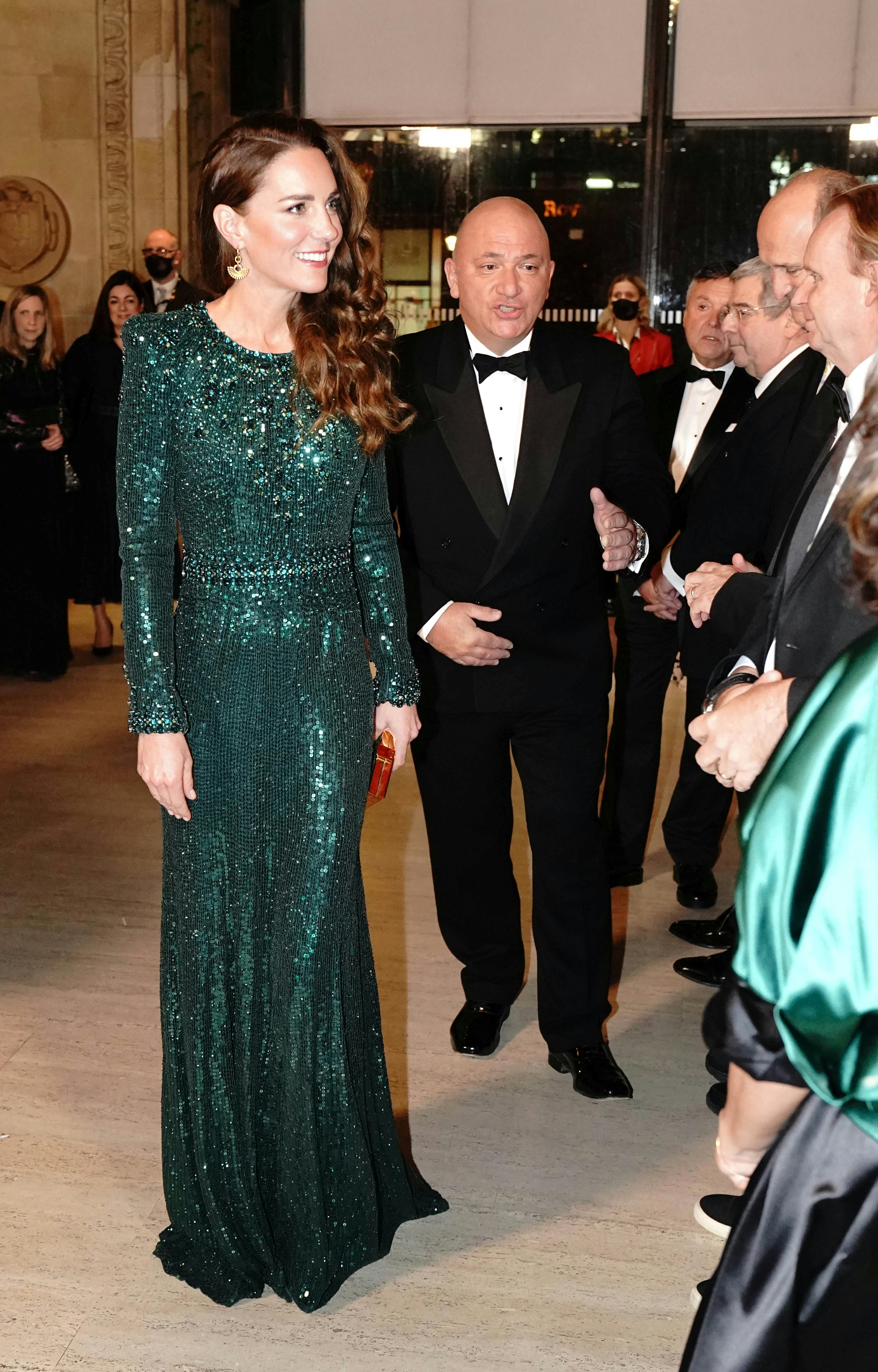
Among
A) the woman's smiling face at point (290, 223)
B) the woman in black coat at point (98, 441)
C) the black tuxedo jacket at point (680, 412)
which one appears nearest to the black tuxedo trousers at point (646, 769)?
the black tuxedo jacket at point (680, 412)

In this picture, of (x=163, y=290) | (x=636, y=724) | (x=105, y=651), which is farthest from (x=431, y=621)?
(x=163, y=290)

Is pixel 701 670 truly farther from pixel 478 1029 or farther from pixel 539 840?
pixel 478 1029

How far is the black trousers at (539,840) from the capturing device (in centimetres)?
307

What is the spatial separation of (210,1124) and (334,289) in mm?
1407

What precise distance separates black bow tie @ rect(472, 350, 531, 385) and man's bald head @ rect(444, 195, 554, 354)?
0.03m

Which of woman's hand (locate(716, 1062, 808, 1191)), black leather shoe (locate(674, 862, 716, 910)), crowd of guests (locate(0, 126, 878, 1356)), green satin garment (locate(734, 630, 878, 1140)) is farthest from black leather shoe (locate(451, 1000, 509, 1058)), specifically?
green satin garment (locate(734, 630, 878, 1140))

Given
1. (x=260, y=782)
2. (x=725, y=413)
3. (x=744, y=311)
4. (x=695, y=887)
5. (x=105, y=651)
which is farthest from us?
(x=105, y=651)

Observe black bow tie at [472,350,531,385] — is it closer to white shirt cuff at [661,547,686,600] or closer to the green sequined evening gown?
the green sequined evening gown

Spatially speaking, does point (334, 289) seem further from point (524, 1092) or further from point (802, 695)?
point (524, 1092)

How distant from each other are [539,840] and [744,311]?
4.64 ft

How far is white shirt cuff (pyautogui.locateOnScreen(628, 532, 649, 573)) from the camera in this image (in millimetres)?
3061

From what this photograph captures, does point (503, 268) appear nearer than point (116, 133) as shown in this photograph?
Yes

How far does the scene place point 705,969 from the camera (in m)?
3.74

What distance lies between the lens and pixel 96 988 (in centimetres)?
357
